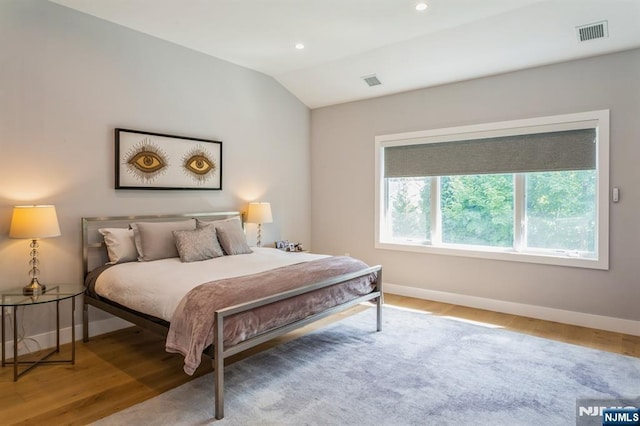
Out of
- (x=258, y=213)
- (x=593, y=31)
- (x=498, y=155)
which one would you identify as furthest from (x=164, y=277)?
(x=593, y=31)

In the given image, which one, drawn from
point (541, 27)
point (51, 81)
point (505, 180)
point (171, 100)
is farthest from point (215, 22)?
point (505, 180)

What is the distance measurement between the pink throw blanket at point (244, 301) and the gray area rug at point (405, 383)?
0.39 metres

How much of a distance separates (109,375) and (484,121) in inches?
176

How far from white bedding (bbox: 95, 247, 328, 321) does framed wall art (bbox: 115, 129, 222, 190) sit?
952 millimetres

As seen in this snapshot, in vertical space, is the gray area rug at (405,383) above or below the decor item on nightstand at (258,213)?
below

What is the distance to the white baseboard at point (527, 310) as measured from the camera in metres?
3.87

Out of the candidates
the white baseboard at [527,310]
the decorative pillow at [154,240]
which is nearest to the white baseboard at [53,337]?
the decorative pillow at [154,240]

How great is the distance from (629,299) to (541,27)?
2715mm

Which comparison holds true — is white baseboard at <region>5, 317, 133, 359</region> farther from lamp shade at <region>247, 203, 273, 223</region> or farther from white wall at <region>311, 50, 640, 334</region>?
white wall at <region>311, 50, 640, 334</region>

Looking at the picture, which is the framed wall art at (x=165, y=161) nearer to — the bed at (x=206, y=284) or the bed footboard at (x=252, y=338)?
the bed at (x=206, y=284)

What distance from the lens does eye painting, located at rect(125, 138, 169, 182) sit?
4.04 meters

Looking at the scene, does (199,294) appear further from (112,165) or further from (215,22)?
(215,22)

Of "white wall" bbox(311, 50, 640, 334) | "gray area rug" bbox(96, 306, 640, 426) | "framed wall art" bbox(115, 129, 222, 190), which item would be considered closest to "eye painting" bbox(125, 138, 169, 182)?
"framed wall art" bbox(115, 129, 222, 190)

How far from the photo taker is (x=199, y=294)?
2.60 meters
